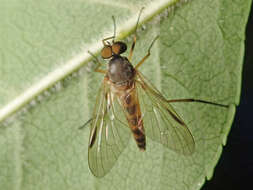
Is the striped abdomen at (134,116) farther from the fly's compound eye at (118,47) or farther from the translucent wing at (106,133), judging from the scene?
the fly's compound eye at (118,47)

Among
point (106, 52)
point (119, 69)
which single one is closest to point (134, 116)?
point (119, 69)

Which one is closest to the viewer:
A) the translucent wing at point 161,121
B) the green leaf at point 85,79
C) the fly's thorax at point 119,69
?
the green leaf at point 85,79

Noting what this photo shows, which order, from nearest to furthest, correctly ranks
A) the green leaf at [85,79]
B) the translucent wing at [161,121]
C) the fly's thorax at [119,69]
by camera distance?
the green leaf at [85,79]
the translucent wing at [161,121]
the fly's thorax at [119,69]

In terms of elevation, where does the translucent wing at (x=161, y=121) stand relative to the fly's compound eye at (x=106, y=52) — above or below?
below

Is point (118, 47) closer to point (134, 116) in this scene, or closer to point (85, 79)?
point (85, 79)

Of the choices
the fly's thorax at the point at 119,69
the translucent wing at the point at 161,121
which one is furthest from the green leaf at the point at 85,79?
the fly's thorax at the point at 119,69

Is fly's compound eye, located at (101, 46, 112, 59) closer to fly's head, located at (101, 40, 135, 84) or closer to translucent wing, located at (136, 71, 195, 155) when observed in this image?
fly's head, located at (101, 40, 135, 84)

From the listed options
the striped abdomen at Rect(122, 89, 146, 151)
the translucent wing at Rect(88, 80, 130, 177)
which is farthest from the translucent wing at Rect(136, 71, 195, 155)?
the translucent wing at Rect(88, 80, 130, 177)

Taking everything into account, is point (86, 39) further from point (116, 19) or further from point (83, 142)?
point (83, 142)
